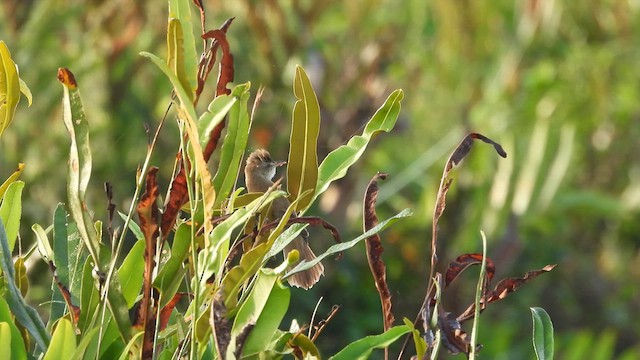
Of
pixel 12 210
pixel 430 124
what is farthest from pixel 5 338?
pixel 430 124

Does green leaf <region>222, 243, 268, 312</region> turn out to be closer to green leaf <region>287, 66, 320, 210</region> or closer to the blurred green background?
green leaf <region>287, 66, 320, 210</region>

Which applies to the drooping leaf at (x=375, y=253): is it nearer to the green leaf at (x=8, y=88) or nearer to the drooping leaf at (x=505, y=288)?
the drooping leaf at (x=505, y=288)

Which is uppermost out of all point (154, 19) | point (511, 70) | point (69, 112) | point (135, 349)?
point (69, 112)

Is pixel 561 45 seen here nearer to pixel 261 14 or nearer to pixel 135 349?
pixel 261 14

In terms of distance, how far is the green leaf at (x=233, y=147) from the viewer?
A: 1264mm

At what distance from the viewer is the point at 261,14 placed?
21.4ft

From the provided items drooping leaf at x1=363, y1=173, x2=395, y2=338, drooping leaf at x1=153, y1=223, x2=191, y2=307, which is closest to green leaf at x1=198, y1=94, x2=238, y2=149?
drooping leaf at x1=153, y1=223, x2=191, y2=307

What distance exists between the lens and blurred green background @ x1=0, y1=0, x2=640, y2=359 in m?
5.85

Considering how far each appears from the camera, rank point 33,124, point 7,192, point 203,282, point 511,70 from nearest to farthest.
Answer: point 203,282 < point 7,192 < point 33,124 < point 511,70

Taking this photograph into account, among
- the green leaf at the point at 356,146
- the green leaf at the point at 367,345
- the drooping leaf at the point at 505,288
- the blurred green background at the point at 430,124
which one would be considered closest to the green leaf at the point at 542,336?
the drooping leaf at the point at 505,288

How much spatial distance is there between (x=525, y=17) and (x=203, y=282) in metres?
7.06

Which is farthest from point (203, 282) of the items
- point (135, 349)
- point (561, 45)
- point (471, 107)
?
point (561, 45)

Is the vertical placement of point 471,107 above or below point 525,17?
below

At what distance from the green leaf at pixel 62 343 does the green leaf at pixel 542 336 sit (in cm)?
52
